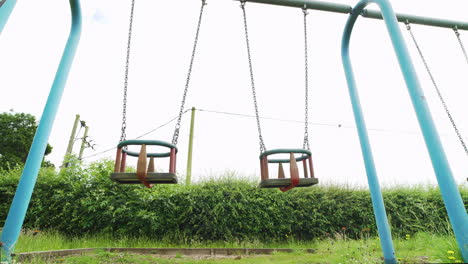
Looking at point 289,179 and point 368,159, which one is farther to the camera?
point 368,159

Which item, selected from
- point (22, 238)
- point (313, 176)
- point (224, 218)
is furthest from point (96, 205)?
point (313, 176)

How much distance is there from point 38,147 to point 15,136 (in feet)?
74.3

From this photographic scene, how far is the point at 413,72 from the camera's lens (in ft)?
8.00

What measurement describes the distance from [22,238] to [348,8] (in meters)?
7.34

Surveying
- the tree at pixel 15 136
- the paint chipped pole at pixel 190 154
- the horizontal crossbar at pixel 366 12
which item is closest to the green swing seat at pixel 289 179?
the horizontal crossbar at pixel 366 12

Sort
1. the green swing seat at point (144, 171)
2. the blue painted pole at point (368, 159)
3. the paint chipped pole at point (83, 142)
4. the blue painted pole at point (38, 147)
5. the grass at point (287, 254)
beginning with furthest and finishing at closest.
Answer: the paint chipped pole at point (83, 142), the grass at point (287, 254), the blue painted pole at point (368, 159), the blue painted pole at point (38, 147), the green swing seat at point (144, 171)

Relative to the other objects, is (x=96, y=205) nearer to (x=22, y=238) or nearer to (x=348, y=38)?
(x=22, y=238)

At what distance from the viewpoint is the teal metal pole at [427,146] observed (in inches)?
80.1

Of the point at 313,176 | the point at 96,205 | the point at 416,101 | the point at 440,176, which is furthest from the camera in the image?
the point at 96,205

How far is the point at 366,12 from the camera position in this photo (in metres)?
3.83

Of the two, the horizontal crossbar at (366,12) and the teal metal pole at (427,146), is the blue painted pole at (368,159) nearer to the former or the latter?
the teal metal pole at (427,146)

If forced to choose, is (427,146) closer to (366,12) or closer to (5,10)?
(366,12)

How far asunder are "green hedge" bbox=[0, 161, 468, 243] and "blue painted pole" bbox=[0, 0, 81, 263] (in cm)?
379

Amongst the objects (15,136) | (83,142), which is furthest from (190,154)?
(15,136)
